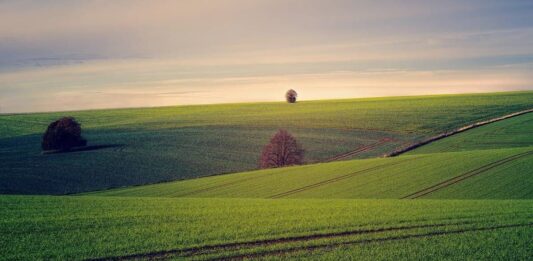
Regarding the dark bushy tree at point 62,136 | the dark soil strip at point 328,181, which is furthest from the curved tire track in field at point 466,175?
the dark bushy tree at point 62,136

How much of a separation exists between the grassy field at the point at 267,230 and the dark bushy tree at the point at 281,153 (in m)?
25.2

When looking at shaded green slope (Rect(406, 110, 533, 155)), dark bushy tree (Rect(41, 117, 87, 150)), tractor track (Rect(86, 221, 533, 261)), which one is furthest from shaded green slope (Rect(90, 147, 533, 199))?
dark bushy tree (Rect(41, 117, 87, 150))

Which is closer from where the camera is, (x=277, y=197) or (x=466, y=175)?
(x=277, y=197)

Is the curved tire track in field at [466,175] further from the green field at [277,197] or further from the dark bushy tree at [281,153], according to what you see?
the dark bushy tree at [281,153]

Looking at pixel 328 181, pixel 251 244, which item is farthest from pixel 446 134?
pixel 251 244

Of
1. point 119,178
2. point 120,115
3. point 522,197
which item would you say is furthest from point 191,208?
point 120,115

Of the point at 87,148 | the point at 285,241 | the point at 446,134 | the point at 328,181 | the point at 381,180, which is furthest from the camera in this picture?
the point at 87,148

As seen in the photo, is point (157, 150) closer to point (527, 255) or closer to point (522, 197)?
point (522, 197)

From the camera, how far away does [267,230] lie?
13.6 metres

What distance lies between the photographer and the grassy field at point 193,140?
4003 cm

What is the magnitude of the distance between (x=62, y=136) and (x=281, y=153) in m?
27.6

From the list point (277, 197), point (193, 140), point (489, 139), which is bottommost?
point (277, 197)

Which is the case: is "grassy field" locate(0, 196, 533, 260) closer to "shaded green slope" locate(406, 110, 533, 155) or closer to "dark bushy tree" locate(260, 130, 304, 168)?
"dark bushy tree" locate(260, 130, 304, 168)

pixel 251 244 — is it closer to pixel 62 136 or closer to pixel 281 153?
pixel 281 153
